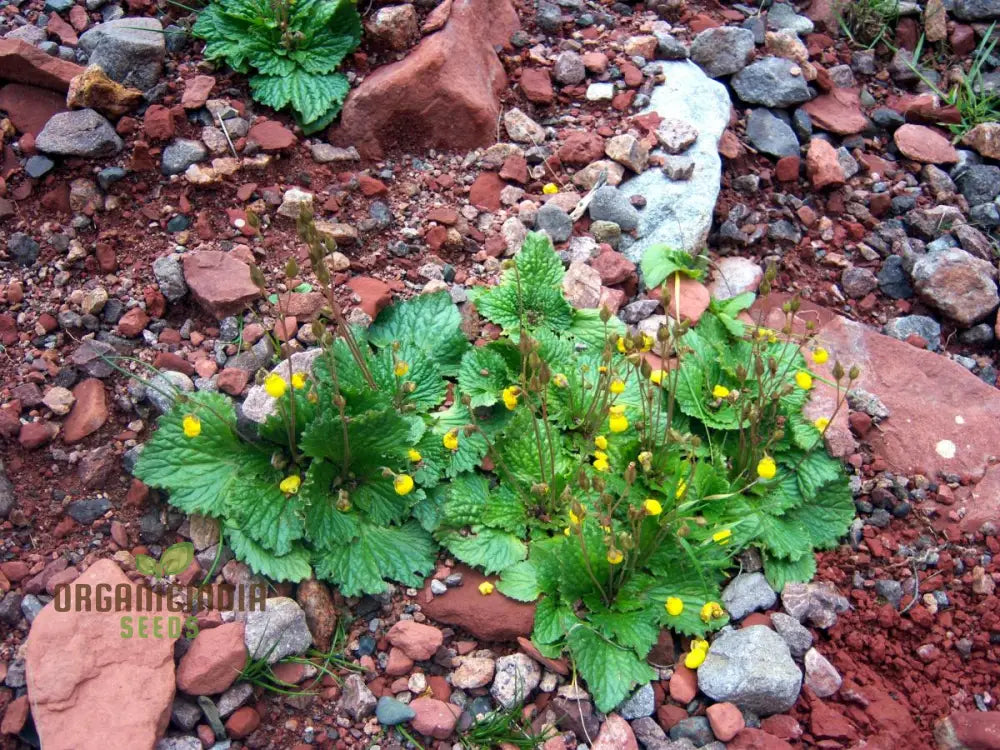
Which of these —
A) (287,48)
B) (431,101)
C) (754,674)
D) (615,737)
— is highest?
(287,48)

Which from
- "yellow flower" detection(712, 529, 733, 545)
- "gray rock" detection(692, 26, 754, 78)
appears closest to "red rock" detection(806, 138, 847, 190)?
"gray rock" detection(692, 26, 754, 78)

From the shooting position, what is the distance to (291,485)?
2.74 m

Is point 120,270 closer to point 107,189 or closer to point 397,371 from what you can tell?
point 107,189

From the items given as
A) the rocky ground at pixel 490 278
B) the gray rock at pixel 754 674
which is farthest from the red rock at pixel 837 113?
the gray rock at pixel 754 674

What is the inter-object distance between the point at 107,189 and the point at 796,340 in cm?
270

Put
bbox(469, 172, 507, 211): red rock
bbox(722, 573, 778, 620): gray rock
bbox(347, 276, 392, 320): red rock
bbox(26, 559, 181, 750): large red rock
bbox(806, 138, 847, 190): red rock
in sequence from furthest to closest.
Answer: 1. bbox(806, 138, 847, 190): red rock
2. bbox(469, 172, 507, 211): red rock
3. bbox(347, 276, 392, 320): red rock
4. bbox(722, 573, 778, 620): gray rock
5. bbox(26, 559, 181, 750): large red rock

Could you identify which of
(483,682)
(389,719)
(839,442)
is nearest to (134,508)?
(389,719)

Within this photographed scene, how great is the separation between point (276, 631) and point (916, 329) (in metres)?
2.77

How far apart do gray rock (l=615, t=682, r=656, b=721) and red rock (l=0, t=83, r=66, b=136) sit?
2.99 m

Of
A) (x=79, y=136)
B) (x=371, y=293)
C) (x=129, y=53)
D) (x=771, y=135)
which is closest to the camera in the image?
(x=371, y=293)

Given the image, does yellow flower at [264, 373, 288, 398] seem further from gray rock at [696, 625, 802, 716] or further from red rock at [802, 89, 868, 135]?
red rock at [802, 89, 868, 135]

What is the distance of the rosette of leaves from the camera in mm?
2697

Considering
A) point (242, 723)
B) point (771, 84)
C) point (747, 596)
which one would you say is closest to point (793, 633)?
point (747, 596)

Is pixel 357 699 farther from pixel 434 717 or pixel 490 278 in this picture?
pixel 490 278
